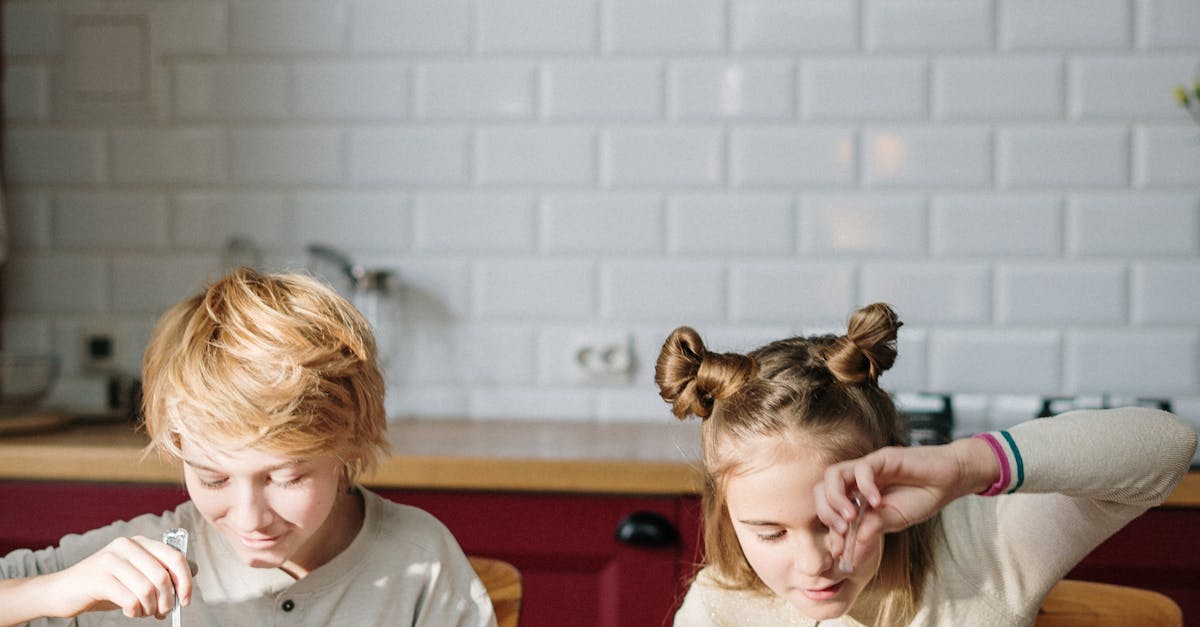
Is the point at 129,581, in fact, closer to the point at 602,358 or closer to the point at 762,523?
the point at 762,523

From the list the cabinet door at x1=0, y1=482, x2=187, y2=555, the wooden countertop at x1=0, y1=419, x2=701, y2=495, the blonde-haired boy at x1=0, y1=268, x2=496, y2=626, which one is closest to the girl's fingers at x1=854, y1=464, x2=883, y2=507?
the blonde-haired boy at x1=0, y1=268, x2=496, y2=626

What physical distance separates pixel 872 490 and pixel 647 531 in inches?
24.1

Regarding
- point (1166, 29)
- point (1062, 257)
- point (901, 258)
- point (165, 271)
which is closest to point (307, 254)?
point (165, 271)

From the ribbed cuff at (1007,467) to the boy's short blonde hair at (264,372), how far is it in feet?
1.90

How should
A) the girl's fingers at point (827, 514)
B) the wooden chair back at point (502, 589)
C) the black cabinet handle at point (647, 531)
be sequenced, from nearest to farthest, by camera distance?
the girl's fingers at point (827, 514), the wooden chair back at point (502, 589), the black cabinet handle at point (647, 531)

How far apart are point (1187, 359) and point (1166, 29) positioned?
56cm

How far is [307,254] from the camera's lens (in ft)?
6.62

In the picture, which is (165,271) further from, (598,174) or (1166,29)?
(1166,29)

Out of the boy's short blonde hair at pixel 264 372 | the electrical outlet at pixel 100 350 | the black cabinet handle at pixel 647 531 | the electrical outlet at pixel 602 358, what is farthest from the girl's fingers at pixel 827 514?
the electrical outlet at pixel 100 350

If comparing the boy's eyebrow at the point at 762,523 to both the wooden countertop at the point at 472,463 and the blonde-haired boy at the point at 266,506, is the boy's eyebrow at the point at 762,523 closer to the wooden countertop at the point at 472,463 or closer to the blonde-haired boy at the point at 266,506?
the blonde-haired boy at the point at 266,506

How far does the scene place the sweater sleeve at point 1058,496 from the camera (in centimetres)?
92

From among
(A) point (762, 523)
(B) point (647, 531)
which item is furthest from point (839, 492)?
(B) point (647, 531)

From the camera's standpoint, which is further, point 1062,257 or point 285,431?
point 1062,257

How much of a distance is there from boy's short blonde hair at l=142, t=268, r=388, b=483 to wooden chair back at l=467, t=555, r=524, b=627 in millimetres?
180
